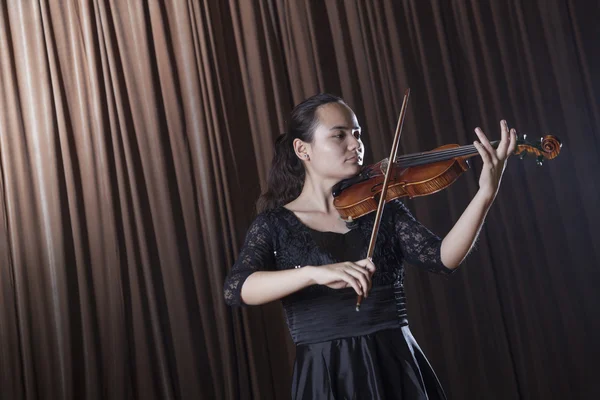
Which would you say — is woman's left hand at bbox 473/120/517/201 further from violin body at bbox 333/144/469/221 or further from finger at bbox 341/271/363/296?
finger at bbox 341/271/363/296

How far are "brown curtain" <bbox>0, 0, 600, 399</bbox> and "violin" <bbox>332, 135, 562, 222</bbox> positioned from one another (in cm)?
116

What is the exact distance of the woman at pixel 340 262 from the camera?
1.45 meters

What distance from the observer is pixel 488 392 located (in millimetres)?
2695

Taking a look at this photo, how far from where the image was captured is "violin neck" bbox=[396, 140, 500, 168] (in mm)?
1532

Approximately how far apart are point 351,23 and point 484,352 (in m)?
1.55

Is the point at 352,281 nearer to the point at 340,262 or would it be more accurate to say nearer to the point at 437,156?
the point at 340,262

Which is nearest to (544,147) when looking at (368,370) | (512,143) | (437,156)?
(512,143)

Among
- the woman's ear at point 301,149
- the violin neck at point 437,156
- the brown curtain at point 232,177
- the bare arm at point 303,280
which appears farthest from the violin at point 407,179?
the brown curtain at point 232,177

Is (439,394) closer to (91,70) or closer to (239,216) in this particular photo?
(239,216)

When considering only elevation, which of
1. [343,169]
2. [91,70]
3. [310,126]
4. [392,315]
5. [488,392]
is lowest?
[488,392]

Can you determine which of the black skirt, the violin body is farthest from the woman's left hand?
the black skirt

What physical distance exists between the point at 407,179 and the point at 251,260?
43 centimetres

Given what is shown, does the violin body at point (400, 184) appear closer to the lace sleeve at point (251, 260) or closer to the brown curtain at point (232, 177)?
the lace sleeve at point (251, 260)

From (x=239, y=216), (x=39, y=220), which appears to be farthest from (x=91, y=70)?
(x=239, y=216)
